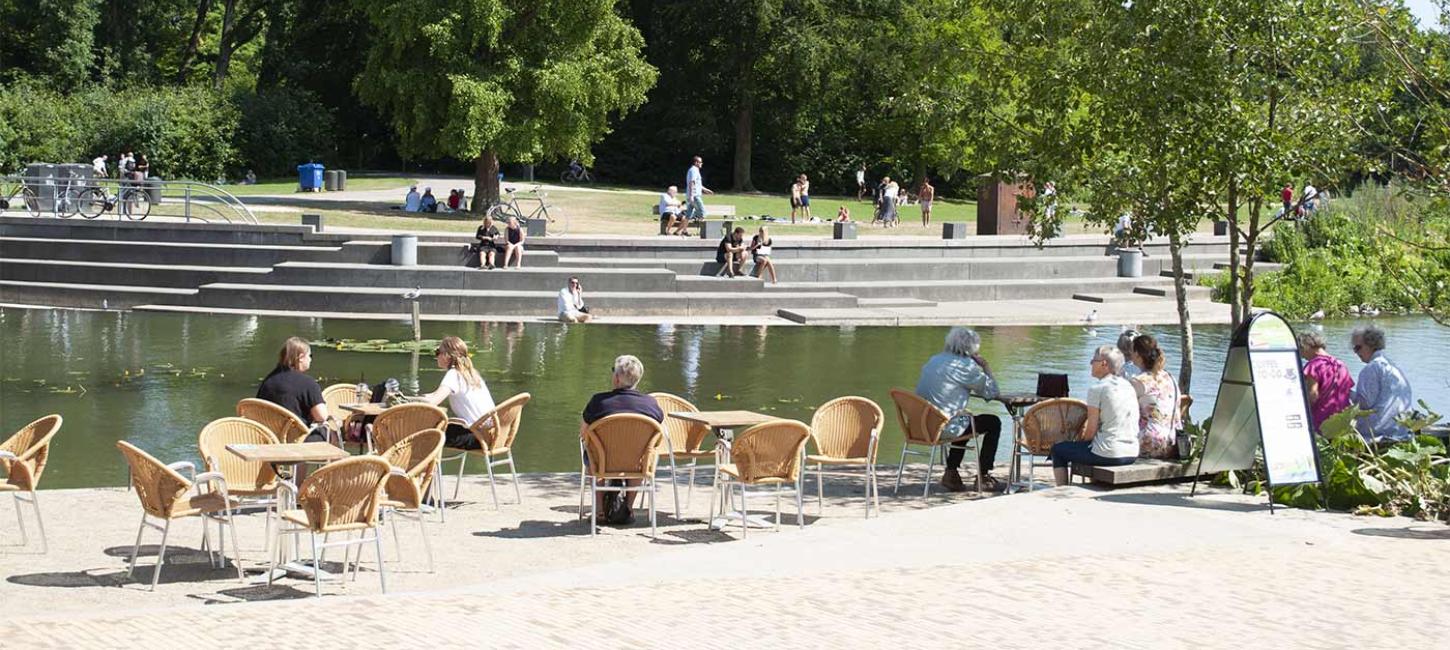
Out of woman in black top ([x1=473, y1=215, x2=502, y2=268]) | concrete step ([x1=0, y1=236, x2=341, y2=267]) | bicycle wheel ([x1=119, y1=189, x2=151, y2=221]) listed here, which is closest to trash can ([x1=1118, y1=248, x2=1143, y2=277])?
woman in black top ([x1=473, y1=215, x2=502, y2=268])

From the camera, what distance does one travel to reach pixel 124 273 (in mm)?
28688

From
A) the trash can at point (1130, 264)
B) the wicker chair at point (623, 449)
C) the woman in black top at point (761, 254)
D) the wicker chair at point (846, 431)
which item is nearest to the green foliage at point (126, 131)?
the woman in black top at point (761, 254)

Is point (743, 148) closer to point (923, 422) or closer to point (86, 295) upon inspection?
point (86, 295)

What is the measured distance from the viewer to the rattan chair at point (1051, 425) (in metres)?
11.6

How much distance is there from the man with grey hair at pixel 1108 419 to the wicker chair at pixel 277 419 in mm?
5264

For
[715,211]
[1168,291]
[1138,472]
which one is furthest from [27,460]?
[715,211]

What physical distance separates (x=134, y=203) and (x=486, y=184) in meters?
8.57

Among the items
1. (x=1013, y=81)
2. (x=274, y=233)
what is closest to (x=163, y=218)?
(x=274, y=233)

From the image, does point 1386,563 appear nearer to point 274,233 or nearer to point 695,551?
point 695,551

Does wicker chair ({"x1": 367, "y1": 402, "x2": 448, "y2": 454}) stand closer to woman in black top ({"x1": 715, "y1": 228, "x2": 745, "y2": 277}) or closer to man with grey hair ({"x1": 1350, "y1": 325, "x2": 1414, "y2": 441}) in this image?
man with grey hair ({"x1": 1350, "y1": 325, "x2": 1414, "y2": 441})

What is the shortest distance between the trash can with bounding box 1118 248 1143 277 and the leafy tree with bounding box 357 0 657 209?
11471 millimetres

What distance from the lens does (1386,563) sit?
9.22m

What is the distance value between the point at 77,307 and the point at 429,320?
6.77 metres

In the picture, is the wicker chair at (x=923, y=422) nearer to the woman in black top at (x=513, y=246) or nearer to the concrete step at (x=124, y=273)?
the woman in black top at (x=513, y=246)
